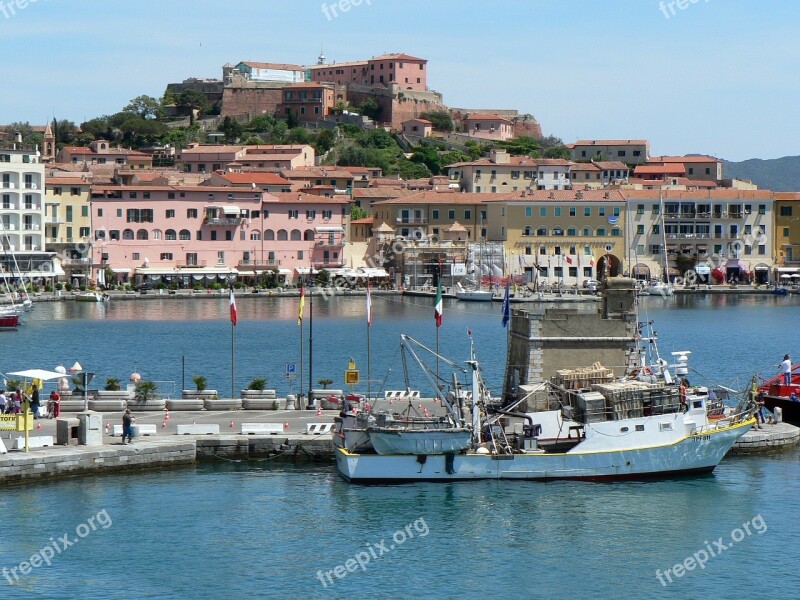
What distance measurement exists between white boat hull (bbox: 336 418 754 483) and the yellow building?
7100cm

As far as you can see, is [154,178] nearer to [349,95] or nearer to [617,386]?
[349,95]

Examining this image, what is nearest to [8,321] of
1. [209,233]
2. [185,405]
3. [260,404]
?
[209,233]

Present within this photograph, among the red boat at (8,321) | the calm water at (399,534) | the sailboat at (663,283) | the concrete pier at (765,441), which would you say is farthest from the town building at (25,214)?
the concrete pier at (765,441)

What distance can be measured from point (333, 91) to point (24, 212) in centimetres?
6054

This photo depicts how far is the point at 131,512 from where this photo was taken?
93.3 ft

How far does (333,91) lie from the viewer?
150 metres

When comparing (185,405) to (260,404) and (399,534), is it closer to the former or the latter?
(260,404)

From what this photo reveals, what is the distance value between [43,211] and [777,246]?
52.5m

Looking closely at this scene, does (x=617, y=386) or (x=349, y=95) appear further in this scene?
(x=349, y=95)

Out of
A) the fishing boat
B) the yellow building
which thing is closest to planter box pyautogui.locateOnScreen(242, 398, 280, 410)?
the fishing boat

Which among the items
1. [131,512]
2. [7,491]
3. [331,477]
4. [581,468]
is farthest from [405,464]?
[7,491]

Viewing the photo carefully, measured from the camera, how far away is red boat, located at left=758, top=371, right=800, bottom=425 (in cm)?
3919

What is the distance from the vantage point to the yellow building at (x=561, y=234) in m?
103

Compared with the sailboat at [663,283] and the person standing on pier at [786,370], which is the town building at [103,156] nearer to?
the sailboat at [663,283]
